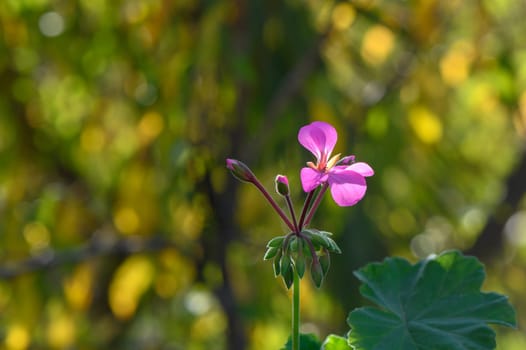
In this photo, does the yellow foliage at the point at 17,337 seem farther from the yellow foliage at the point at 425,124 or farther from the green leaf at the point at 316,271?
the green leaf at the point at 316,271

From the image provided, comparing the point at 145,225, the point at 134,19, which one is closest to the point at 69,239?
the point at 145,225

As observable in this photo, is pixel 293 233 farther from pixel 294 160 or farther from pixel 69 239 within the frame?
pixel 69 239

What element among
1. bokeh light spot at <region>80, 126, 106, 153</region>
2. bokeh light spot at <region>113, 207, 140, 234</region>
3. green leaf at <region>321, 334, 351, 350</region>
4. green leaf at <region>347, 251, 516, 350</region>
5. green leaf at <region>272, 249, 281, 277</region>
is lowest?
bokeh light spot at <region>113, 207, 140, 234</region>

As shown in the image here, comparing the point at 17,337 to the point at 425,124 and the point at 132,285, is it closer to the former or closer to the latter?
the point at 132,285

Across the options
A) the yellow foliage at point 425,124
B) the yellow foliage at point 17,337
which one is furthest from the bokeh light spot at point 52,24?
the yellow foliage at point 425,124

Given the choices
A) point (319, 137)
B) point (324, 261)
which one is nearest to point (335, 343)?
point (324, 261)

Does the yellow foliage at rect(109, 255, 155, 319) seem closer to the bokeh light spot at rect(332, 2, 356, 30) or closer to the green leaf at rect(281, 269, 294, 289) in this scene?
the bokeh light spot at rect(332, 2, 356, 30)

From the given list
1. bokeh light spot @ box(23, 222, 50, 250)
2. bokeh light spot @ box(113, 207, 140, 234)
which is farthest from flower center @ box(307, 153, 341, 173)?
bokeh light spot @ box(23, 222, 50, 250)
